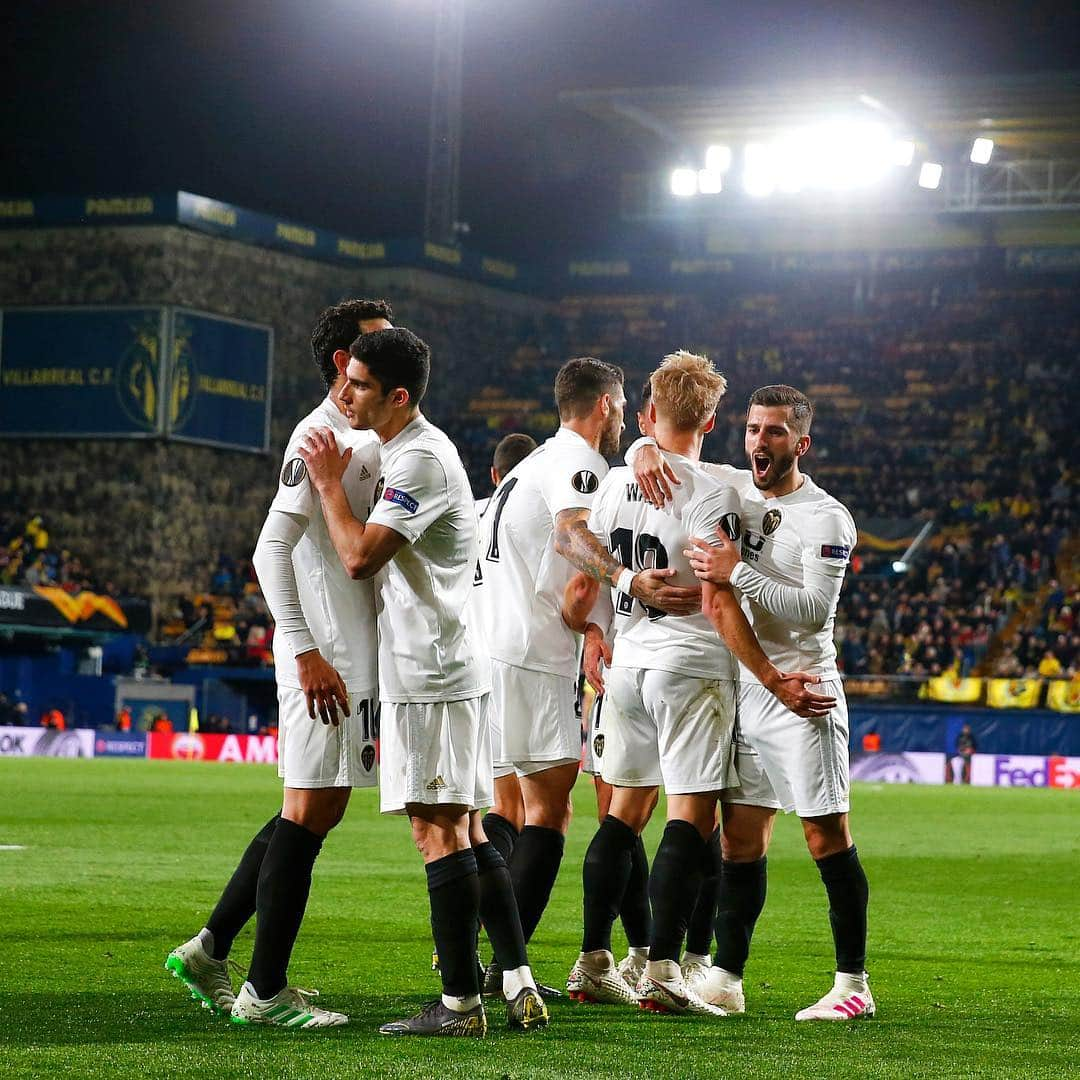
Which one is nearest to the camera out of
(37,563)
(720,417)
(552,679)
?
(552,679)

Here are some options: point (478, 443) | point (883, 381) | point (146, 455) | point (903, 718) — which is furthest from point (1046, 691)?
point (146, 455)

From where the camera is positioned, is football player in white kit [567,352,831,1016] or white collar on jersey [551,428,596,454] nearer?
football player in white kit [567,352,831,1016]

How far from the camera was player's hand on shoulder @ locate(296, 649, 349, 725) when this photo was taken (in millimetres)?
5895

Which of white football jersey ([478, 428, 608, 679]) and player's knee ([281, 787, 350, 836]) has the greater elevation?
white football jersey ([478, 428, 608, 679])

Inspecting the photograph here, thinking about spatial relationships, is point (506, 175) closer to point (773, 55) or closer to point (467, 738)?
point (773, 55)

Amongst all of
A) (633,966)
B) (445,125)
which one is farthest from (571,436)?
(445,125)

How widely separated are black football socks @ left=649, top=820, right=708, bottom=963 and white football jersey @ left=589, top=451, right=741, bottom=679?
1.87ft

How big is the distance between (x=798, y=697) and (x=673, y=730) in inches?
18.2

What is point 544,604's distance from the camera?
7.28 m

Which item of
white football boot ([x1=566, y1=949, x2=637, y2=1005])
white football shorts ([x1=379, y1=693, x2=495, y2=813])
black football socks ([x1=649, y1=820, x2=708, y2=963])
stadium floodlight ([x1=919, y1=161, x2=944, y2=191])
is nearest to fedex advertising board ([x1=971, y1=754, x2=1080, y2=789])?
stadium floodlight ([x1=919, y1=161, x2=944, y2=191])

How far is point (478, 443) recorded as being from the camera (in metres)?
42.7

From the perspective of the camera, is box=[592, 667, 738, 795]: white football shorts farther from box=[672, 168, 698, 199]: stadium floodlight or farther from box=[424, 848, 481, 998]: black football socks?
box=[672, 168, 698, 199]: stadium floodlight

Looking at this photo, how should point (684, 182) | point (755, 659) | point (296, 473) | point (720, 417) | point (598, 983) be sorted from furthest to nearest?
1. point (684, 182)
2. point (720, 417)
3. point (598, 983)
4. point (755, 659)
5. point (296, 473)

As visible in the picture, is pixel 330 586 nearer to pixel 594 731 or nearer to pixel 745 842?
pixel 594 731
